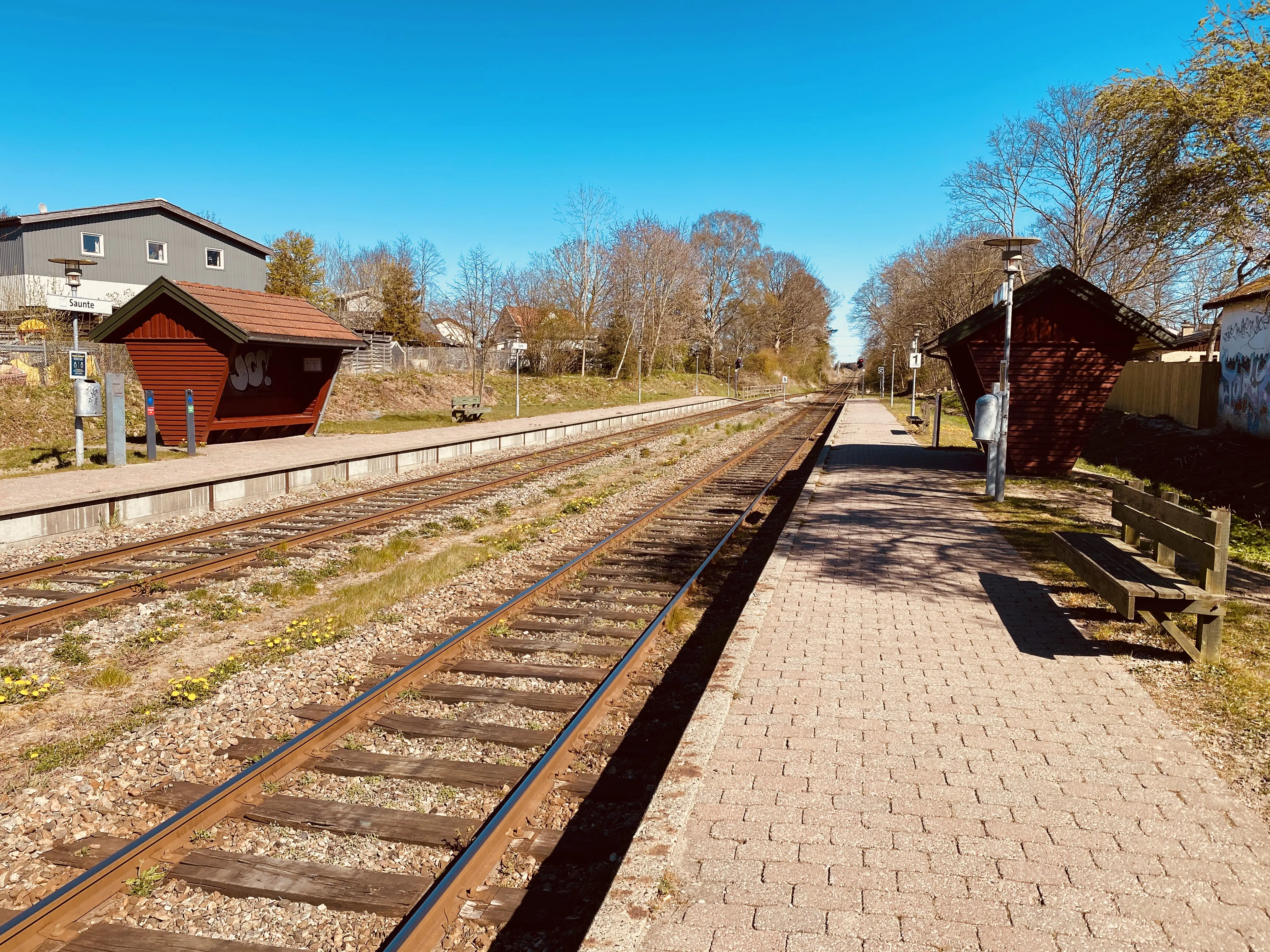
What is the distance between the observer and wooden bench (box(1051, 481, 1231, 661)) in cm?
577

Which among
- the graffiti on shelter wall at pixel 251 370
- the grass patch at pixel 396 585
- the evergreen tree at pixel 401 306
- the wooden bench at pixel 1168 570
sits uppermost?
the evergreen tree at pixel 401 306

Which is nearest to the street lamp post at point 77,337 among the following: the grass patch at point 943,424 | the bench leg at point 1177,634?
the bench leg at point 1177,634

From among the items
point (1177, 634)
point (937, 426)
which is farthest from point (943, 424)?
point (1177, 634)

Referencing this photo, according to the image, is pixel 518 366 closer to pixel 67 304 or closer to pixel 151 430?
pixel 151 430

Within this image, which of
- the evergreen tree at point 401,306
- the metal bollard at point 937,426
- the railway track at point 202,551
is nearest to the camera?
the railway track at point 202,551

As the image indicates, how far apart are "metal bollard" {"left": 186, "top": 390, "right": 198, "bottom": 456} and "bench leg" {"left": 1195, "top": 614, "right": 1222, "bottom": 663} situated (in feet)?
56.8

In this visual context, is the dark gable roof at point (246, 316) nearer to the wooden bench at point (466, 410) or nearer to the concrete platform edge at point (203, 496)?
the concrete platform edge at point (203, 496)

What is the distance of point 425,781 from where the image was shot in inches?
180

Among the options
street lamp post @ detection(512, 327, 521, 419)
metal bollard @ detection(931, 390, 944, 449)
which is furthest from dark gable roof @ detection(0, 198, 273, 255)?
metal bollard @ detection(931, 390, 944, 449)

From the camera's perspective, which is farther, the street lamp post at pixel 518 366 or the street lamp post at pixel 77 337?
the street lamp post at pixel 518 366

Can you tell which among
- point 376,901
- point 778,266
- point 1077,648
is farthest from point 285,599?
point 778,266

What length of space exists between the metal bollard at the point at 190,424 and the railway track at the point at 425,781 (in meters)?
12.3

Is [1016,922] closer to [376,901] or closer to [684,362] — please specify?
[376,901]

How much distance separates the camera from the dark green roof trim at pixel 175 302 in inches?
690
